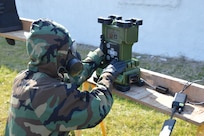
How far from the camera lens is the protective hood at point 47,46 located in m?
1.14

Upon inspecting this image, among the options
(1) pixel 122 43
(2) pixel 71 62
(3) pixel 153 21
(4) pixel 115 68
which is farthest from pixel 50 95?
(3) pixel 153 21

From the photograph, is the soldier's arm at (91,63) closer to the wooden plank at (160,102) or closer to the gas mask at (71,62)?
the wooden plank at (160,102)

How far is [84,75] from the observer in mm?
1604

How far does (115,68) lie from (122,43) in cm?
15

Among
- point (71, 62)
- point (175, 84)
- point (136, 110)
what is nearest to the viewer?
point (71, 62)

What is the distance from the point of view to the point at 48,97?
112 cm

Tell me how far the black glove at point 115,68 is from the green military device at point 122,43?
35 mm

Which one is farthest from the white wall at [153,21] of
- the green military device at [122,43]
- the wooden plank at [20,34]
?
the green military device at [122,43]

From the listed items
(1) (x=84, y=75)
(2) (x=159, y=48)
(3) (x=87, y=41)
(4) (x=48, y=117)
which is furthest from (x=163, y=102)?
(3) (x=87, y=41)

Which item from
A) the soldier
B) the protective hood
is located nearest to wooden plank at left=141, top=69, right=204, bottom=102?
the soldier

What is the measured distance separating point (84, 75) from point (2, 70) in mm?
2764

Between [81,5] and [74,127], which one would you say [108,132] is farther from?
[81,5]

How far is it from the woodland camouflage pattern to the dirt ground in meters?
2.57

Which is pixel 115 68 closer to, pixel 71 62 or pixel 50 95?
pixel 71 62
